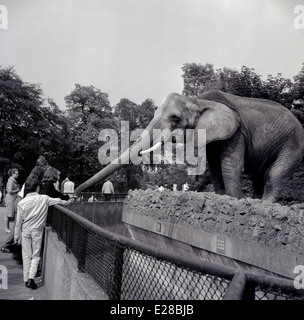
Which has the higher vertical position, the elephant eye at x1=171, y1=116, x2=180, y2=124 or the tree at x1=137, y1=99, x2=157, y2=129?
the tree at x1=137, y1=99, x2=157, y2=129

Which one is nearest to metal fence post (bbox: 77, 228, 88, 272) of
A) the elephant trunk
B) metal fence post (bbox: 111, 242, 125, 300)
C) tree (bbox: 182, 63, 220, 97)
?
metal fence post (bbox: 111, 242, 125, 300)

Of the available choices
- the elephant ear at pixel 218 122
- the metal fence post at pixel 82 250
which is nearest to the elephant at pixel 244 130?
the elephant ear at pixel 218 122

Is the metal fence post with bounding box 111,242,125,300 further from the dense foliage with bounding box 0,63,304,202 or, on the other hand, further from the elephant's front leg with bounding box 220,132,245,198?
the dense foliage with bounding box 0,63,304,202

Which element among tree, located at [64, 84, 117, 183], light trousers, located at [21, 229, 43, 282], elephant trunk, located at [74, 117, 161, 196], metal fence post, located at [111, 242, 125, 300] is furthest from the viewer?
tree, located at [64, 84, 117, 183]

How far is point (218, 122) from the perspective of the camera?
759 centimetres

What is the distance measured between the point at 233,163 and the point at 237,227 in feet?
6.36

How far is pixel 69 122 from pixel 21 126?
A: 22.6 feet

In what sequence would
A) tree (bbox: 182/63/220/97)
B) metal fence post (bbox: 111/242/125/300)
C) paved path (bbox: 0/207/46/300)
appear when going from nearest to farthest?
metal fence post (bbox: 111/242/125/300), paved path (bbox: 0/207/46/300), tree (bbox: 182/63/220/97)

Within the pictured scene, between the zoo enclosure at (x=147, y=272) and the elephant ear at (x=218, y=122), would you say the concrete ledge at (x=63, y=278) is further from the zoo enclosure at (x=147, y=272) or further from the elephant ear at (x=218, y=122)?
the elephant ear at (x=218, y=122)

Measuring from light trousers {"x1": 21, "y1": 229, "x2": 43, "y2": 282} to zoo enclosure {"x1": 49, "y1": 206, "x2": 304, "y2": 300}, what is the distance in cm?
52

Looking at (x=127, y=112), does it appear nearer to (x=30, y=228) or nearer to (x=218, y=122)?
(x=218, y=122)

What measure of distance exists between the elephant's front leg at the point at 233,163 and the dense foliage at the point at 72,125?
21.4 meters

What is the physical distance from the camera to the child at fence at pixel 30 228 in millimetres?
6359

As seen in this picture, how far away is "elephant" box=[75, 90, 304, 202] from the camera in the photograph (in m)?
7.64
